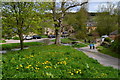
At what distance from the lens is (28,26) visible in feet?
21.7

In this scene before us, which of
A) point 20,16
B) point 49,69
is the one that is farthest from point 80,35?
point 49,69

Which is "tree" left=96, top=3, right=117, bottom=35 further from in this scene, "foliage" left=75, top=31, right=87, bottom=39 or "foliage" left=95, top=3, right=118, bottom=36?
"foliage" left=75, top=31, right=87, bottom=39

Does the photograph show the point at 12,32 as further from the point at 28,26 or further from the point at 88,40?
the point at 88,40

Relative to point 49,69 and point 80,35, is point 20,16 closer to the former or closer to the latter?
point 49,69

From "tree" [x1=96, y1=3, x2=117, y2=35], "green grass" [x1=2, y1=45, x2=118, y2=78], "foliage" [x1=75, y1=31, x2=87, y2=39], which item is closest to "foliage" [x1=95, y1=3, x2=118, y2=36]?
"tree" [x1=96, y1=3, x2=117, y2=35]

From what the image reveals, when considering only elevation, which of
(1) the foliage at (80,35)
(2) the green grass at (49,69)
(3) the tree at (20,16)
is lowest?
(1) the foliage at (80,35)

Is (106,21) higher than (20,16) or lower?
higher

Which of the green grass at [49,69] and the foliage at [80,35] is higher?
the green grass at [49,69]

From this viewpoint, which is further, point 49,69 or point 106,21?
point 106,21

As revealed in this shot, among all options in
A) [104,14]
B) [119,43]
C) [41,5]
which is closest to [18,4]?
[41,5]

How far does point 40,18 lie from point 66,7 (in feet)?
13.7

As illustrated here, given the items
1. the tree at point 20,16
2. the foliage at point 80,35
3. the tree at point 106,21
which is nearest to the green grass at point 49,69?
the tree at point 20,16

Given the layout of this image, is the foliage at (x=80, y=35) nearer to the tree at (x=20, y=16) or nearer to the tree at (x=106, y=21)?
the tree at (x=106, y=21)

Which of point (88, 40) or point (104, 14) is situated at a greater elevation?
Result: point (104, 14)
